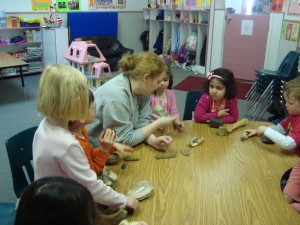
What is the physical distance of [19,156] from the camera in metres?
1.48

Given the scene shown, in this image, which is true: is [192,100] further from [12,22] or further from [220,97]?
[12,22]

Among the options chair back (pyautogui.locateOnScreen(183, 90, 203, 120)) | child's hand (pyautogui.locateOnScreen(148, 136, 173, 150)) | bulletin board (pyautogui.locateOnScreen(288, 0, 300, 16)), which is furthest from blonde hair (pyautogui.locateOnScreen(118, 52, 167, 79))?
bulletin board (pyautogui.locateOnScreen(288, 0, 300, 16))

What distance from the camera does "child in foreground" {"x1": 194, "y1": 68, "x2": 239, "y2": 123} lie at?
2113 mm

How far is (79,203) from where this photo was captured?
0.68 meters

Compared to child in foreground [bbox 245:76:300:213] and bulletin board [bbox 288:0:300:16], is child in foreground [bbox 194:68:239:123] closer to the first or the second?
child in foreground [bbox 245:76:300:213]

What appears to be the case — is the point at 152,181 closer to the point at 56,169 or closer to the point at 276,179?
the point at 56,169

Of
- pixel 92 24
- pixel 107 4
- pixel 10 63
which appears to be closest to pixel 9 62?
pixel 10 63

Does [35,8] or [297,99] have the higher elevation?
[35,8]

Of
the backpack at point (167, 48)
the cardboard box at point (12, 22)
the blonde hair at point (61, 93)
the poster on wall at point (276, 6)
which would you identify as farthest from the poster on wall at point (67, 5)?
the blonde hair at point (61, 93)

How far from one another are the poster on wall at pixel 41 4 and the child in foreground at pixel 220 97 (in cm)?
492

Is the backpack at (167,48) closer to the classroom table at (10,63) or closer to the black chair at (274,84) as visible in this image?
the black chair at (274,84)

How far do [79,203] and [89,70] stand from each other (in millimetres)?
4302

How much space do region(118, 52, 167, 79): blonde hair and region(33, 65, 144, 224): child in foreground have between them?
0.55 meters

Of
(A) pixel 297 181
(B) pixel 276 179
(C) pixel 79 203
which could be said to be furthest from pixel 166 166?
(C) pixel 79 203
